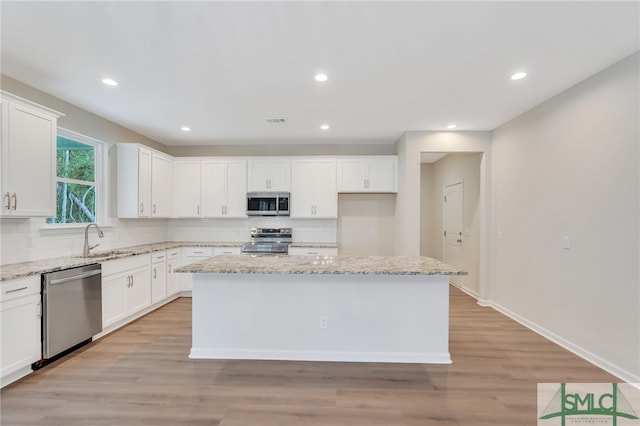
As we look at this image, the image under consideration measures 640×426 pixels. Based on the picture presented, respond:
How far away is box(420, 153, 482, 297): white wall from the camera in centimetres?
512

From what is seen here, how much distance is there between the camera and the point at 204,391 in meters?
2.39

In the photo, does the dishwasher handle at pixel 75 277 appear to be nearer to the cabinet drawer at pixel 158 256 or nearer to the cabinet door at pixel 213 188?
the cabinet drawer at pixel 158 256

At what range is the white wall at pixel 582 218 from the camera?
8.40 ft

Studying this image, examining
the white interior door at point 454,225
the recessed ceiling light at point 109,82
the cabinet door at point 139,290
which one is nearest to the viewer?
the recessed ceiling light at point 109,82

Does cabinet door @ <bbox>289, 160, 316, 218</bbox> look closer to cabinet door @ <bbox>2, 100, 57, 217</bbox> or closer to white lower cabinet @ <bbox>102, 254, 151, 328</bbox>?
white lower cabinet @ <bbox>102, 254, 151, 328</bbox>

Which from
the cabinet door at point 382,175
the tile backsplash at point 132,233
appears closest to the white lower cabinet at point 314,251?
the tile backsplash at point 132,233

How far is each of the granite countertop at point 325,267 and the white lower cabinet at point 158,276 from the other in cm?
188

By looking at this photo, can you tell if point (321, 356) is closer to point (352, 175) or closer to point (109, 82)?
point (352, 175)

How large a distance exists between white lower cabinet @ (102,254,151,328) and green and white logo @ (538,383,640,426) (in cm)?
418

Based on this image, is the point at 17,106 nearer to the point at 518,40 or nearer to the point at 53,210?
the point at 53,210

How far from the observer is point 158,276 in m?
4.46

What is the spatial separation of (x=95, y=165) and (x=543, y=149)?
5754 millimetres

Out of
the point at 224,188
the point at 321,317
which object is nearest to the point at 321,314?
the point at 321,317

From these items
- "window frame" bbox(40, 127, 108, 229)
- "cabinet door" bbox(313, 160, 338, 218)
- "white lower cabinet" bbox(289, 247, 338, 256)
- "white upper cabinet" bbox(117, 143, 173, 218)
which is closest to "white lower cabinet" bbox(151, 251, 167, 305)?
"white upper cabinet" bbox(117, 143, 173, 218)
